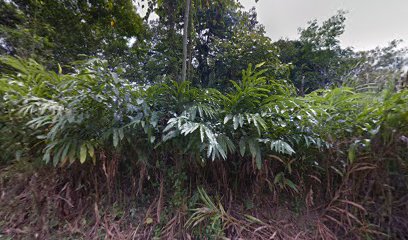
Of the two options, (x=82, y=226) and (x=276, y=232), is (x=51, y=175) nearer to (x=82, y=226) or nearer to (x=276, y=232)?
(x=82, y=226)

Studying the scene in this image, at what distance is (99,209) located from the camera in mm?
1593

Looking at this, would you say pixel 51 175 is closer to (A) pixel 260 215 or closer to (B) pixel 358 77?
(A) pixel 260 215

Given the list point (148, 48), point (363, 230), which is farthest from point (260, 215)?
point (148, 48)

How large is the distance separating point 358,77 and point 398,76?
19.1 inches

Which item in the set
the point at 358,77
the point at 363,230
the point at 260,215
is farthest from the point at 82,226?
the point at 358,77

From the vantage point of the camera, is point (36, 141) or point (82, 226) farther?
point (36, 141)

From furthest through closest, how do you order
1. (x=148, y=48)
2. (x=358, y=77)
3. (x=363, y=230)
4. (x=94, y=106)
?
(x=148, y=48), (x=358, y=77), (x=94, y=106), (x=363, y=230)

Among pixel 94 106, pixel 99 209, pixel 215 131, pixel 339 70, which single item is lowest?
pixel 99 209

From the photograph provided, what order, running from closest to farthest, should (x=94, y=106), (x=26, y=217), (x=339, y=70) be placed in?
(x=94, y=106) < (x=26, y=217) < (x=339, y=70)

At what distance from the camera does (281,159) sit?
1.52m

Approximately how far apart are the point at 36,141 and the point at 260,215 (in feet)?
6.63

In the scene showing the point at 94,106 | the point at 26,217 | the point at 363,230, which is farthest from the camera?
the point at 26,217

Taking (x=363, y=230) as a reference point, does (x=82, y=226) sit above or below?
below

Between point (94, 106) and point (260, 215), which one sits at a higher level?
point (94, 106)
